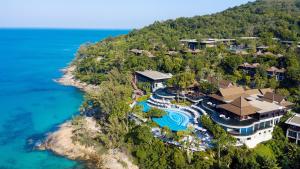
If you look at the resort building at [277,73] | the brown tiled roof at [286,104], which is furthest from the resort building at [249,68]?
the brown tiled roof at [286,104]

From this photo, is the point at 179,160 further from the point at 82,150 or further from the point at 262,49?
the point at 262,49

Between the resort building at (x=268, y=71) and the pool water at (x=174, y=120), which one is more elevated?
the resort building at (x=268, y=71)

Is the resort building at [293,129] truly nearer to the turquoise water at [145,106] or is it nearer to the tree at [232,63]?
the turquoise water at [145,106]

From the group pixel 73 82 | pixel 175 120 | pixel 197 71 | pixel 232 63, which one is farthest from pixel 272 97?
pixel 73 82

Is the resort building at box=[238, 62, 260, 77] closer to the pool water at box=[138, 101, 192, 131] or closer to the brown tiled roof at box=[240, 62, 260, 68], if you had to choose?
the brown tiled roof at box=[240, 62, 260, 68]

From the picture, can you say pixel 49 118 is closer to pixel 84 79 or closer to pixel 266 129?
pixel 84 79

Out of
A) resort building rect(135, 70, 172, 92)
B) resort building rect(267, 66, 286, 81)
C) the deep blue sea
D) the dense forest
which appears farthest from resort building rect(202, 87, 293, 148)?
the deep blue sea
